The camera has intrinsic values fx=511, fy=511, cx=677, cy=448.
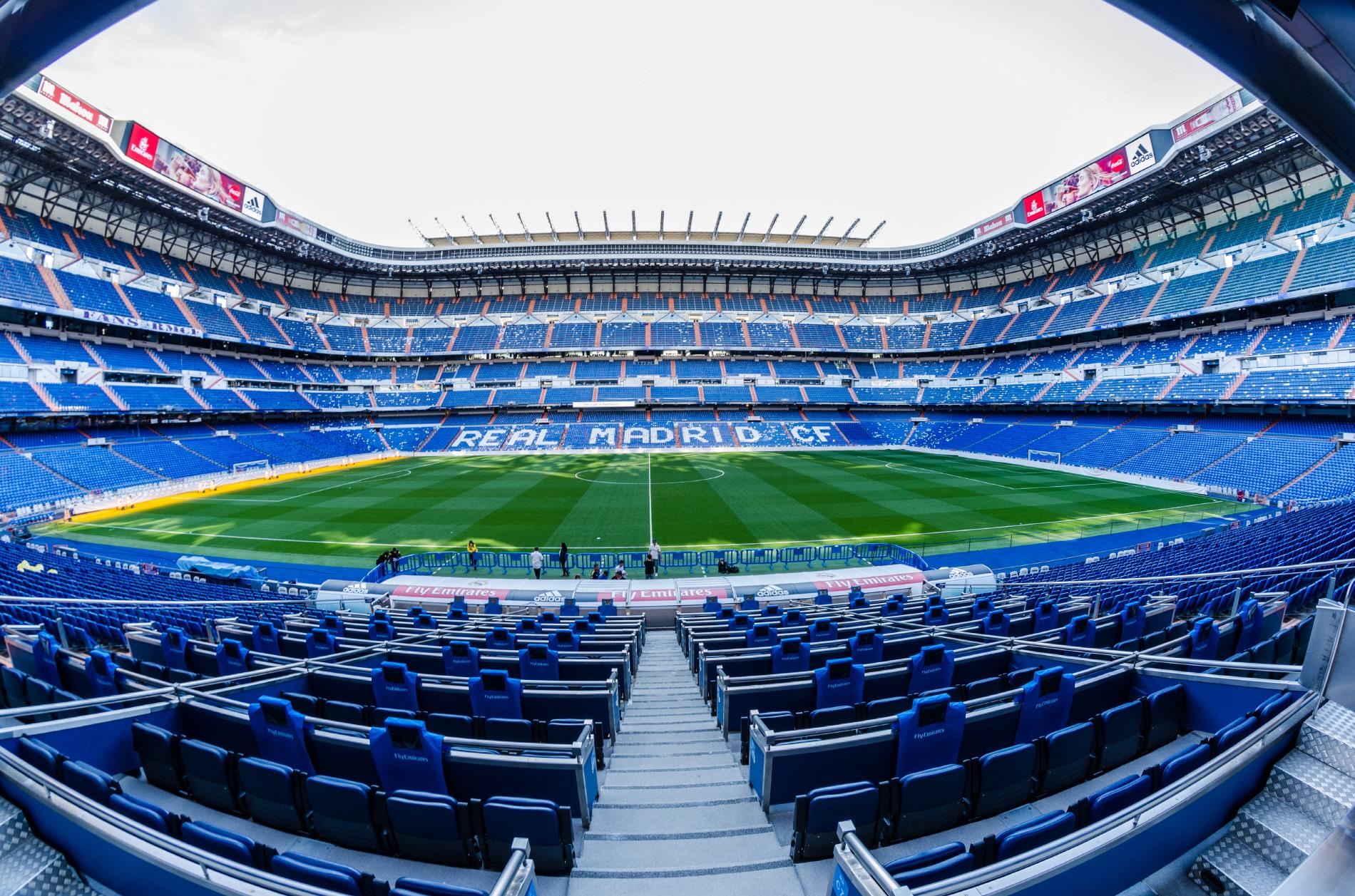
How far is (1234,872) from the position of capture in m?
2.68

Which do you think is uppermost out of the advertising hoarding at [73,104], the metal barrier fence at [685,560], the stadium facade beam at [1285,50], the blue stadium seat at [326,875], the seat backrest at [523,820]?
the advertising hoarding at [73,104]

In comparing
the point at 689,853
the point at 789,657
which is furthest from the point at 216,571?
the point at 689,853

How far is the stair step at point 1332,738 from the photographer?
9.81ft

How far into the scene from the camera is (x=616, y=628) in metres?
10.6

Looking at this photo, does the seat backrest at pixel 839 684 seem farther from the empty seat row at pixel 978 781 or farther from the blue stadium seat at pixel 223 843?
the blue stadium seat at pixel 223 843

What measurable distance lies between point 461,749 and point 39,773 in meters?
2.49

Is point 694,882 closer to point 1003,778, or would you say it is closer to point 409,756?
point 409,756

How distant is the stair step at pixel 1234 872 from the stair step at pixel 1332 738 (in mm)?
830

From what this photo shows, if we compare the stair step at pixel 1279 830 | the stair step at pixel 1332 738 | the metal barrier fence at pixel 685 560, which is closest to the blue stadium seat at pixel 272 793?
the stair step at pixel 1279 830

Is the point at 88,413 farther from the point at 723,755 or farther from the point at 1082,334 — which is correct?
the point at 1082,334

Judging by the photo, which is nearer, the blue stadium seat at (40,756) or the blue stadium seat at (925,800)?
the blue stadium seat at (40,756)

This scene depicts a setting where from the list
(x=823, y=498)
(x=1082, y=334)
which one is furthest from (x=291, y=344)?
(x=1082, y=334)

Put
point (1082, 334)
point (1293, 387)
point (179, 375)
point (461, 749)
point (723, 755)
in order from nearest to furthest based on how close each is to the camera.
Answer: point (461, 749), point (723, 755), point (1293, 387), point (179, 375), point (1082, 334)

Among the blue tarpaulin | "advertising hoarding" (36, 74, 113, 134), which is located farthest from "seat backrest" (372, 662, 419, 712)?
"advertising hoarding" (36, 74, 113, 134)
